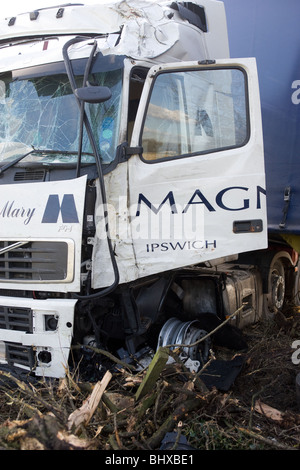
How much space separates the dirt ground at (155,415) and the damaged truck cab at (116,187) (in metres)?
0.39

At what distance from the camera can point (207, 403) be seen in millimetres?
3207

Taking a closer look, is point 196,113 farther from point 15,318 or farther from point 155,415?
point 155,415

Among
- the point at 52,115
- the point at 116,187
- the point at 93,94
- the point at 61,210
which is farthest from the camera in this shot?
the point at 52,115

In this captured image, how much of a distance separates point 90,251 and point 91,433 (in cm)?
132

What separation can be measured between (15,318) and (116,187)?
1285 mm

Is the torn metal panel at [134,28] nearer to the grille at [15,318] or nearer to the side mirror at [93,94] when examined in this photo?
the side mirror at [93,94]

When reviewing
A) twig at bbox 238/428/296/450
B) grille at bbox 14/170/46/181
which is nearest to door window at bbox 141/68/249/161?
grille at bbox 14/170/46/181

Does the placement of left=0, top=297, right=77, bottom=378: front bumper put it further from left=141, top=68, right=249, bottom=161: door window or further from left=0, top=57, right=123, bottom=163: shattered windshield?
left=141, top=68, right=249, bottom=161: door window

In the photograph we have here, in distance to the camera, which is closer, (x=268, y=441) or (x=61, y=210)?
(x=268, y=441)

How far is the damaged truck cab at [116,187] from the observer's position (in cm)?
360

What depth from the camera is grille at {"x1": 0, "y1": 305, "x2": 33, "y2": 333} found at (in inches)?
145

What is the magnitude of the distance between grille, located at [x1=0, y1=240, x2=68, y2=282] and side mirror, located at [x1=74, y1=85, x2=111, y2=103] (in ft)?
3.44

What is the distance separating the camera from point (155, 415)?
9.78ft

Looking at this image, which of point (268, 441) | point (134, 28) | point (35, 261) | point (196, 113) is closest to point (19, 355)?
point (35, 261)
